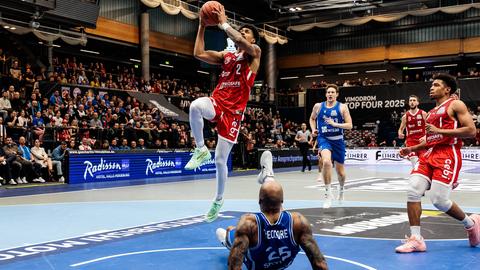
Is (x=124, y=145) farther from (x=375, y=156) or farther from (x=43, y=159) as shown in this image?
(x=375, y=156)

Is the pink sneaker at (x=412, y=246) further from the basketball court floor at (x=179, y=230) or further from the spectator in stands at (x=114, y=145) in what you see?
the spectator in stands at (x=114, y=145)

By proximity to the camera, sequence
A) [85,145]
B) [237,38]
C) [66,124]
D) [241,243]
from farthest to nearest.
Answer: [66,124]
[85,145]
[237,38]
[241,243]

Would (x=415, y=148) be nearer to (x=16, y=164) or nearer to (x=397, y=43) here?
(x=16, y=164)

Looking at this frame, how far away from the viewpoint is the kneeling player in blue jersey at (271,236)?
10.6ft

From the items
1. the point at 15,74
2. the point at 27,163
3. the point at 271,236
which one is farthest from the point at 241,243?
the point at 15,74

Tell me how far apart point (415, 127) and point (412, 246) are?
6680mm

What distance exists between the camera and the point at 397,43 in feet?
124

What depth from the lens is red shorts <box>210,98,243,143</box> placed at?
6117mm

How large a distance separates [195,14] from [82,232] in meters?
22.9

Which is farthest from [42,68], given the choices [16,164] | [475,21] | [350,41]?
[475,21]

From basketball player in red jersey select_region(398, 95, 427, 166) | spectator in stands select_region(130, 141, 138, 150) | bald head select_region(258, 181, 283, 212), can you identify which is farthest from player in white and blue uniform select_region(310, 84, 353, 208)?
spectator in stands select_region(130, 141, 138, 150)

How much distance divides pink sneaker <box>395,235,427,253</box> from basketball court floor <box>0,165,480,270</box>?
12 cm

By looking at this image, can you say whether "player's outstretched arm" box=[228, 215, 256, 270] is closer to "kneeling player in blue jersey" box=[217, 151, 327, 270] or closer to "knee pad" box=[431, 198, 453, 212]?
"kneeling player in blue jersey" box=[217, 151, 327, 270]

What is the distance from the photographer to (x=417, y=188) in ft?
18.7
